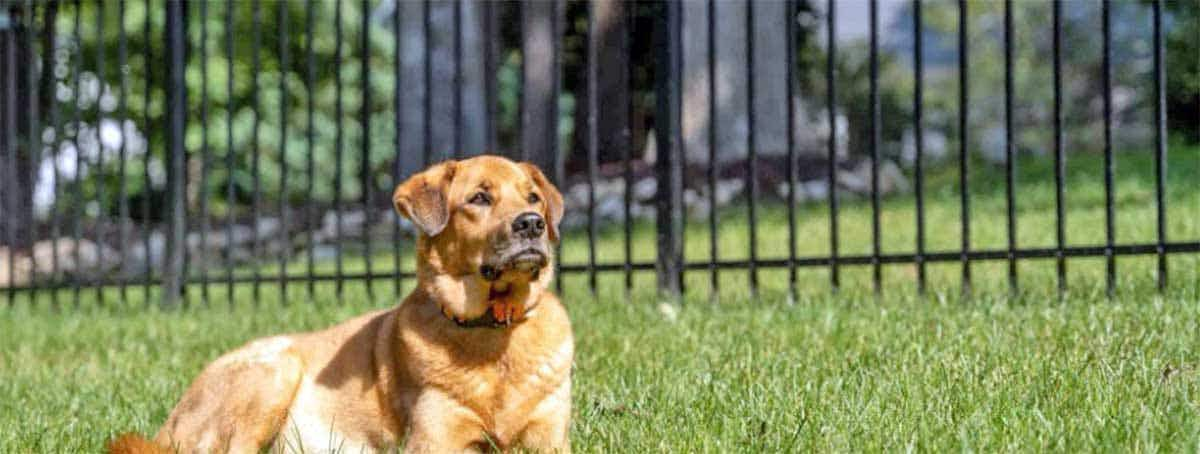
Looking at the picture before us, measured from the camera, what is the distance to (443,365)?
357 cm

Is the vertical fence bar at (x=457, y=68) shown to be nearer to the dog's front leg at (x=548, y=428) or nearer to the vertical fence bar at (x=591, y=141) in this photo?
the vertical fence bar at (x=591, y=141)

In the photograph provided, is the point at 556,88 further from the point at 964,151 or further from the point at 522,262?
the point at 522,262

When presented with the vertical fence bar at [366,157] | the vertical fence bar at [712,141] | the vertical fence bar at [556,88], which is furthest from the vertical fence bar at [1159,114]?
the vertical fence bar at [366,157]

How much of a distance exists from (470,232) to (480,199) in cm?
10

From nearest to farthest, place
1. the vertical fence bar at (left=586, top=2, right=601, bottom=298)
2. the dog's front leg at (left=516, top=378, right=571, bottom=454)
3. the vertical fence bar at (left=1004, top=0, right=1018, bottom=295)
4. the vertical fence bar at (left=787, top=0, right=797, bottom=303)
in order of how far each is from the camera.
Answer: the dog's front leg at (left=516, top=378, right=571, bottom=454), the vertical fence bar at (left=1004, top=0, right=1018, bottom=295), the vertical fence bar at (left=787, top=0, right=797, bottom=303), the vertical fence bar at (left=586, top=2, right=601, bottom=298)

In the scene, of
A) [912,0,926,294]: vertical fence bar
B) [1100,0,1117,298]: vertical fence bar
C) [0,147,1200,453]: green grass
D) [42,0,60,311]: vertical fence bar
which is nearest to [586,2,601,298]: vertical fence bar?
[0,147,1200,453]: green grass

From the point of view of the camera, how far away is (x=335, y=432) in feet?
12.5

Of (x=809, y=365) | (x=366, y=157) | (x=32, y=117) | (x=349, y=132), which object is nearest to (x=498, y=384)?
(x=809, y=365)

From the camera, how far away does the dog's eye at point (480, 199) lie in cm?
367

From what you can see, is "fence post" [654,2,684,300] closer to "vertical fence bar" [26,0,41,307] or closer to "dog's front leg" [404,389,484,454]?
"dog's front leg" [404,389,484,454]

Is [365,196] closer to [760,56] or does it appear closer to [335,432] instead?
[335,432]

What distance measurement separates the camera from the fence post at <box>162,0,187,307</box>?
8.51m

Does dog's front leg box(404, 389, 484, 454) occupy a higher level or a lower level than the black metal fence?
lower

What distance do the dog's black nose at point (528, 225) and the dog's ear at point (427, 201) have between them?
0.26 meters
